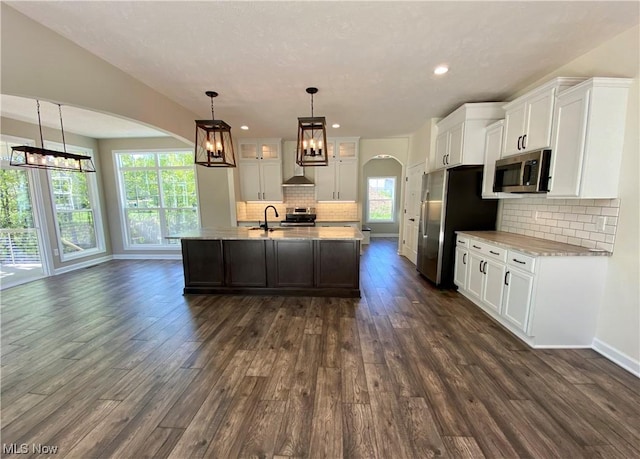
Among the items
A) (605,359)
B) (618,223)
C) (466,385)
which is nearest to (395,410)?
(466,385)

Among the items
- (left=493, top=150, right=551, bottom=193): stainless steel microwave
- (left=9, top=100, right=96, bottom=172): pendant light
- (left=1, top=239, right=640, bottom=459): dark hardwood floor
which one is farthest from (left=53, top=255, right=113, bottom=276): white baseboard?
(left=493, top=150, right=551, bottom=193): stainless steel microwave

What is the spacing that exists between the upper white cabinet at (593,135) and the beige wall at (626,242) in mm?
63

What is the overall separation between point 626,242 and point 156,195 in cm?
759

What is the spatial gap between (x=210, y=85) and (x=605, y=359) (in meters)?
4.92

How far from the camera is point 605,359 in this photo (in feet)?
7.08

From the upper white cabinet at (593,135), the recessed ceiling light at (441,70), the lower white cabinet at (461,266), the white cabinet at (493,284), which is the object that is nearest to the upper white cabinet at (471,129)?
the recessed ceiling light at (441,70)

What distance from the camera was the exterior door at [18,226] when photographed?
4.14m

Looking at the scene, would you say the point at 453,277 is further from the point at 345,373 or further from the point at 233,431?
the point at 233,431

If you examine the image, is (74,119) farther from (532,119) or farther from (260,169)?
(532,119)

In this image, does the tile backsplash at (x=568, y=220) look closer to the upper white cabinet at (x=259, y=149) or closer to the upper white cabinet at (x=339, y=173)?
the upper white cabinet at (x=339, y=173)

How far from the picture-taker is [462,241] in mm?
3418

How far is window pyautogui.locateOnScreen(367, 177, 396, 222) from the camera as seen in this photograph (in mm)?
8369

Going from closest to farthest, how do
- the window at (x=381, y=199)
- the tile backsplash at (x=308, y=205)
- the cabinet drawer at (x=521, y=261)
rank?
the cabinet drawer at (x=521, y=261), the tile backsplash at (x=308, y=205), the window at (x=381, y=199)

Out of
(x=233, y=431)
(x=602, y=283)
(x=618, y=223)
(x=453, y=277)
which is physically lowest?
(x=233, y=431)
